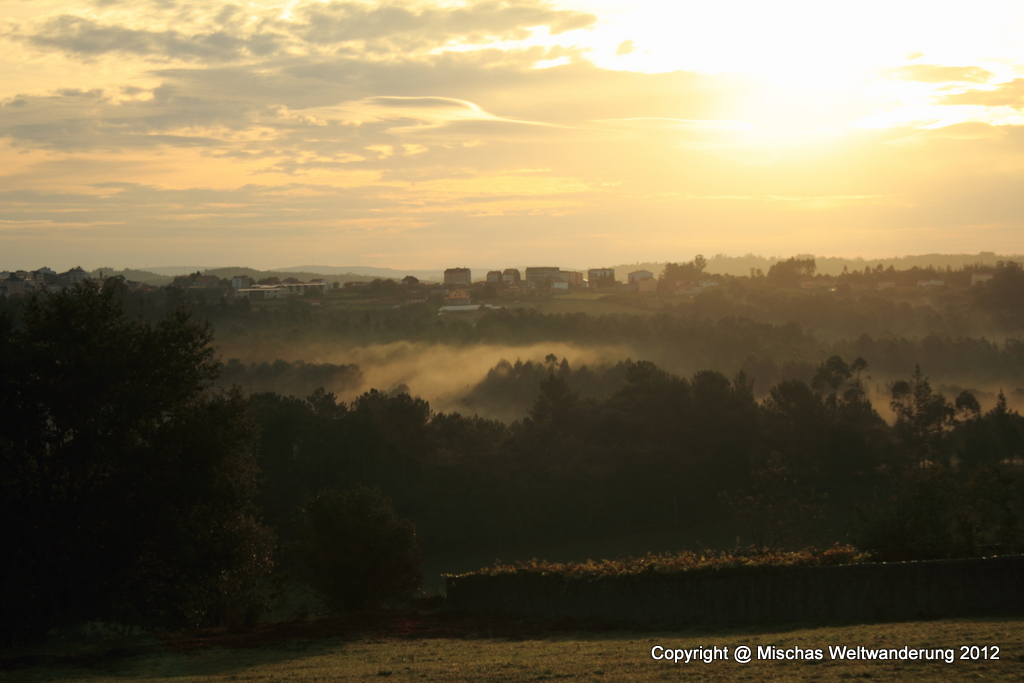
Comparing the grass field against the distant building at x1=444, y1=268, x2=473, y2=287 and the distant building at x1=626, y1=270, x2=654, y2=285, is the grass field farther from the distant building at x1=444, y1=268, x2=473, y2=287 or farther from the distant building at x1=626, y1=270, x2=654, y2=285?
the distant building at x1=626, y1=270, x2=654, y2=285

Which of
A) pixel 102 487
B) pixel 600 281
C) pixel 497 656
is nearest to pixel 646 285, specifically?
pixel 600 281

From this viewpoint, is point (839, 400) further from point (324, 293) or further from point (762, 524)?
point (324, 293)

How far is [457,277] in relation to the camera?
160750 mm

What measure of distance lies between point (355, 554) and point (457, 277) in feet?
457

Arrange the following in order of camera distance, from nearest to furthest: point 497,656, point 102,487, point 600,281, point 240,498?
point 497,656, point 102,487, point 240,498, point 600,281

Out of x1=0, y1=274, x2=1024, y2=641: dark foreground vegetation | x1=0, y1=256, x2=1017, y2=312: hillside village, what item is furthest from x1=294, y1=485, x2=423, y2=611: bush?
x1=0, y1=256, x2=1017, y2=312: hillside village

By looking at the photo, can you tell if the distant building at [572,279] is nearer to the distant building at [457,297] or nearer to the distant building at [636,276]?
the distant building at [636,276]

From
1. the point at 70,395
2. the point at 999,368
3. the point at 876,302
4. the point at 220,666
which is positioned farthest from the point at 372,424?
the point at 876,302

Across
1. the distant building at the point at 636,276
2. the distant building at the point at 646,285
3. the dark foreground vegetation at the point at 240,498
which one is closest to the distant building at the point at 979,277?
the distant building at the point at 646,285

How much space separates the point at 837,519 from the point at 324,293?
10624cm

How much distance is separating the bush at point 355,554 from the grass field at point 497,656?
6.23 meters

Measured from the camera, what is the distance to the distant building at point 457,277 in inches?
6149

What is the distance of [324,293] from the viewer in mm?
135375

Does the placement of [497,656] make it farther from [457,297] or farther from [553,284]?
[553,284]
